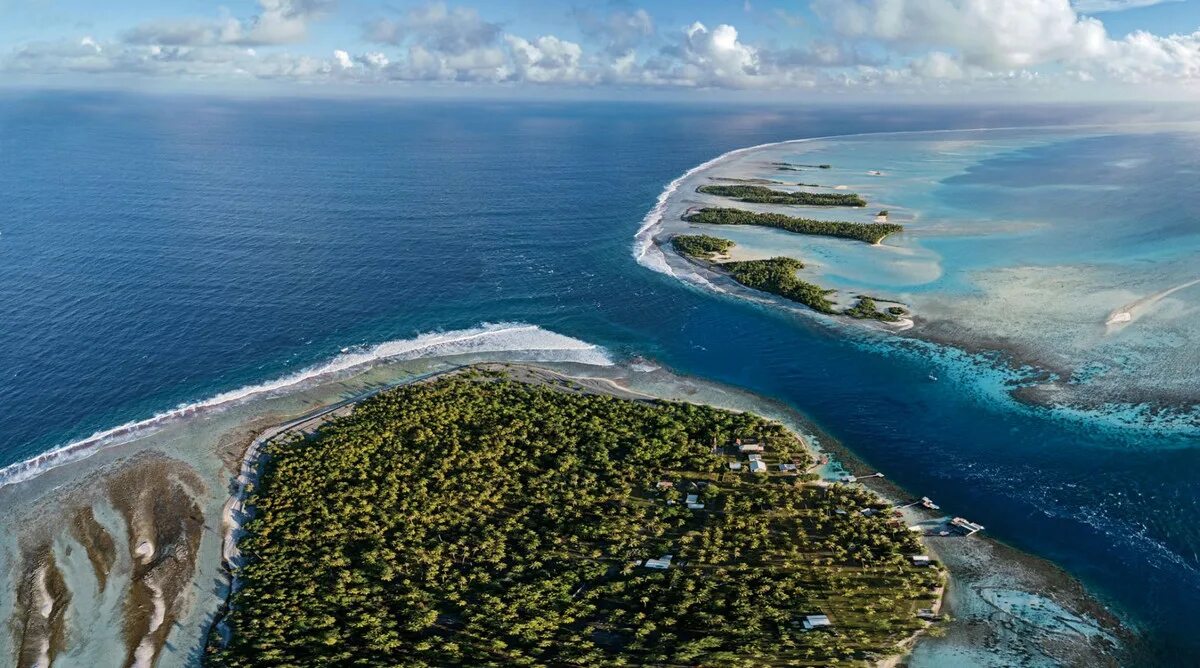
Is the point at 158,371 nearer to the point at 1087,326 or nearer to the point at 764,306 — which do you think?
the point at 764,306

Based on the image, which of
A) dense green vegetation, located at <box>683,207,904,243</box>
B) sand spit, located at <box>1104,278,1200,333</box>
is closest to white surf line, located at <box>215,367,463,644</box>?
dense green vegetation, located at <box>683,207,904,243</box>

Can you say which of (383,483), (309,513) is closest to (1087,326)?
(383,483)

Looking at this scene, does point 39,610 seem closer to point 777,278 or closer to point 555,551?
point 555,551

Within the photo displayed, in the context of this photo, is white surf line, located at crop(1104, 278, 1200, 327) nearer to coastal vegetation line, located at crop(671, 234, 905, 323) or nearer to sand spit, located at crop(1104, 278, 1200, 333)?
sand spit, located at crop(1104, 278, 1200, 333)

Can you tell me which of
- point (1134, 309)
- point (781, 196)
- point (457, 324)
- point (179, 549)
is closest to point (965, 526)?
point (179, 549)

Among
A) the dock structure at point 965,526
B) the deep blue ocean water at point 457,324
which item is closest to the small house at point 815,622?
the dock structure at point 965,526

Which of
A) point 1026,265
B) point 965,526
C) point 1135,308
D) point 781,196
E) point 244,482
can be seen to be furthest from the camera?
point 781,196

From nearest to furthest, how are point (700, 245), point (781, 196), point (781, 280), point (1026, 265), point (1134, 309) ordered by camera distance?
point (1134, 309), point (781, 280), point (1026, 265), point (700, 245), point (781, 196)
